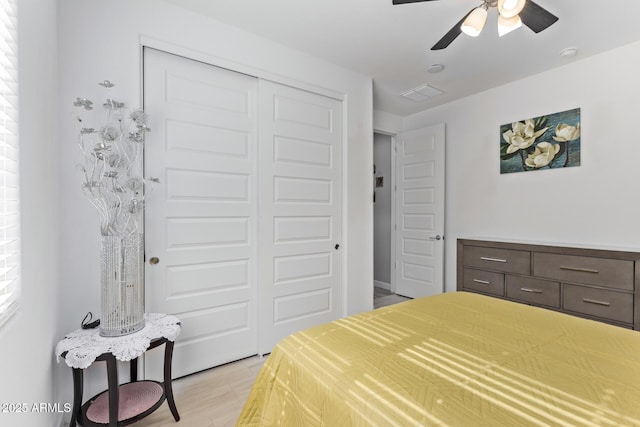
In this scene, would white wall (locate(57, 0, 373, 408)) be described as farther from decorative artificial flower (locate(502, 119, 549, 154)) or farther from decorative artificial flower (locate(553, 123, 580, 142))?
decorative artificial flower (locate(553, 123, 580, 142))

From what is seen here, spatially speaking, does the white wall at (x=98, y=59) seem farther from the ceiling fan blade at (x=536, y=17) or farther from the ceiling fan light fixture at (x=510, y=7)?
the ceiling fan blade at (x=536, y=17)

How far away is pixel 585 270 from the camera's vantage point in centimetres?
249

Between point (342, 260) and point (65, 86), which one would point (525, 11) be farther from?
point (65, 86)

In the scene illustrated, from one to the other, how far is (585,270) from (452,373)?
7.47 ft

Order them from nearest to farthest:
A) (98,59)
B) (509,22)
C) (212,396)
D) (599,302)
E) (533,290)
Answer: (509,22), (98,59), (212,396), (599,302), (533,290)

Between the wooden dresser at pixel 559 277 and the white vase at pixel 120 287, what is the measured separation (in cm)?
311

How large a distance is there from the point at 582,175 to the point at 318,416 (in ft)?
10.6

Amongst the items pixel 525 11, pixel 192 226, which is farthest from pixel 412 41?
pixel 192 226

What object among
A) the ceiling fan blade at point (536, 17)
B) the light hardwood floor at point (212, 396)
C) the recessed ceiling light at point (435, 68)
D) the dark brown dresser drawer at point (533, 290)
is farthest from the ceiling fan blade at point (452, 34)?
the light hardwood floor at point (212, 396)

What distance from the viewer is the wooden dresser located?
2301 mm

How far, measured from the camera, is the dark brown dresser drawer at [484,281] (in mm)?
3033

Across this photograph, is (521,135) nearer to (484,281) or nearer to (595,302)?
(484,281)

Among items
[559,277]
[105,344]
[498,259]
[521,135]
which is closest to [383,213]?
[498,259]

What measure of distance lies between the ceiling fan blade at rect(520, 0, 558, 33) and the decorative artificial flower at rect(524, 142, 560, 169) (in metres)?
1.62
